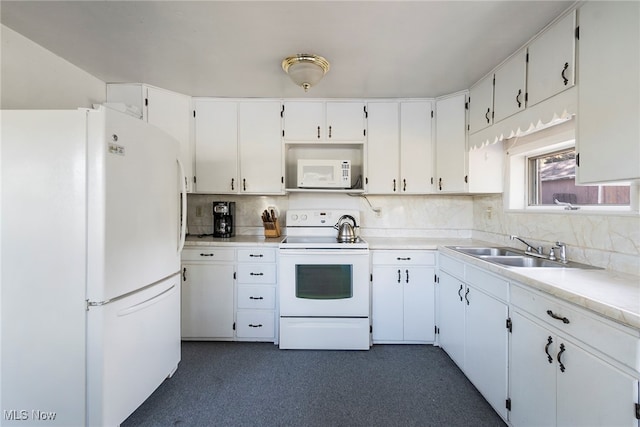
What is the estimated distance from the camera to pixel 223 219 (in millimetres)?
2762

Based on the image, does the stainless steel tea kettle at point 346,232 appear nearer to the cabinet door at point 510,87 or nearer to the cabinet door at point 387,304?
the cabinet door at point 387,304

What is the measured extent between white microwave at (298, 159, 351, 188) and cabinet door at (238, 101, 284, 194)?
0.24 m

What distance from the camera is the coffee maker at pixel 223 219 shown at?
2.72 metres

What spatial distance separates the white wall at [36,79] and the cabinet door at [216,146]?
2.90 ft

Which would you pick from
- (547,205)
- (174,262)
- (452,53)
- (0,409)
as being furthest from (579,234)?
(0,409)

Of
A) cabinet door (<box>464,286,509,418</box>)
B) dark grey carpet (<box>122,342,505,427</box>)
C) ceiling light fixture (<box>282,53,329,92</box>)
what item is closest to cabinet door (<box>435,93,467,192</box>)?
cabinet door (<box>464,286,509,418</box>)

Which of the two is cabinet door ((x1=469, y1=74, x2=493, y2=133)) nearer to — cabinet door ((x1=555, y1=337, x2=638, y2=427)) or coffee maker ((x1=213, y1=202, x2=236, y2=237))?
cabinet door ((x1=555, y1=337, x2=638, y2=427))

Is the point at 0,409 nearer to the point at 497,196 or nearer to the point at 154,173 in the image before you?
the point at 154,173

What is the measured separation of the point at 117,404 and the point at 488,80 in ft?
10.7

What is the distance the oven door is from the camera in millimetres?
2303

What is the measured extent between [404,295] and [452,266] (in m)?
0.52

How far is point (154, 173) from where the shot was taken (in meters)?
1.59

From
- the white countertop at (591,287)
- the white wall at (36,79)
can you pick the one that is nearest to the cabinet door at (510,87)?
Answer: the white countertop at (591,287)

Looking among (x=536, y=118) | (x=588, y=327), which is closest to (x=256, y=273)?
(x=588, y=327)
